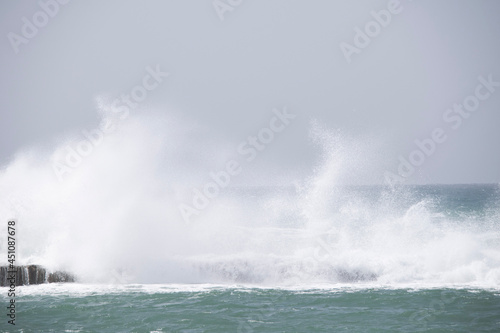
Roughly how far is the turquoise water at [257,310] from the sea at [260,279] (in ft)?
0.14

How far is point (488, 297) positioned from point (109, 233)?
19.4 meters

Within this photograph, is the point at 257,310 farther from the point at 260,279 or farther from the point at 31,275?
the point at 31,275

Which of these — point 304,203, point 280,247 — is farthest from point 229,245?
point 304,203

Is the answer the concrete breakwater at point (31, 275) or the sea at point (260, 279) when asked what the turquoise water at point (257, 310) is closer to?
the sea at point (260, 279)

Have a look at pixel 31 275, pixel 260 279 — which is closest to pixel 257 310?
pixel 260 279

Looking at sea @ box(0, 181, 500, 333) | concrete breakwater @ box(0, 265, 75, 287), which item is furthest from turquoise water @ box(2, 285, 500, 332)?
concrete breakwater @ box(0, 265, 75, 287)

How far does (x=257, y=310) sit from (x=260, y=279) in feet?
16.4

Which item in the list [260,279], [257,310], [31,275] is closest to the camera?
[257,310]

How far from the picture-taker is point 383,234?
25.8 m

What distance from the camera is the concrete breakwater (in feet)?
64.3

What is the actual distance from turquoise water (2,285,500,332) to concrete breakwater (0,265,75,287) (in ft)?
4.67

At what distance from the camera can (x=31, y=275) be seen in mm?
19922

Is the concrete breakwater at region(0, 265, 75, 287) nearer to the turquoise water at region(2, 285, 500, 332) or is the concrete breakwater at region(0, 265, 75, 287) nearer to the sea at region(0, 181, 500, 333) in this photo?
the sea at region(0, 181, 500, 333)

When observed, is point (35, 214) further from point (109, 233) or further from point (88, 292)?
point (88, 292)
